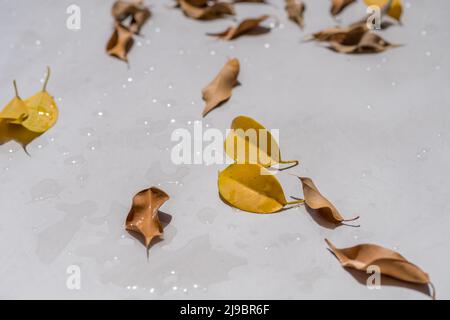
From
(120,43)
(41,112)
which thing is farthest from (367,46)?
(41,112)

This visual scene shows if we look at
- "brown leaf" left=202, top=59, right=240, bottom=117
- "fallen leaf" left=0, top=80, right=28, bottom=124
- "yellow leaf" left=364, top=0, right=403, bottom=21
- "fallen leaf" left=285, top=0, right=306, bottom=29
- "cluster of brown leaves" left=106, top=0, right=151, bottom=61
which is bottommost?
"fallen leaf" left=0, top=80, right=28, bottom=124

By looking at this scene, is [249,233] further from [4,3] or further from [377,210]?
[4,3]

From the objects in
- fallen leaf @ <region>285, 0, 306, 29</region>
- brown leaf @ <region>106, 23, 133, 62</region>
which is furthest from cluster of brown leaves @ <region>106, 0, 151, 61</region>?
fallen leaf @ <region>285, 0, 306, 29</region>

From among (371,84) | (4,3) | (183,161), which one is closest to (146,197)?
(183,161)

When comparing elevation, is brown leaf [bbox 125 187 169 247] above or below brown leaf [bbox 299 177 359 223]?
below

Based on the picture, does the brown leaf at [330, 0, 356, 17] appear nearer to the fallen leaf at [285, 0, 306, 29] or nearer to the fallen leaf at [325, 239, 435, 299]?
the fallen leaf at [285, 0, 306, 29]

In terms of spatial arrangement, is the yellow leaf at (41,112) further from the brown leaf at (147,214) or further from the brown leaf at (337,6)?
the brown leaf at (337,6)

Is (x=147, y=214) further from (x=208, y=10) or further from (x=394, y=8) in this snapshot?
(x=394, y=8)
